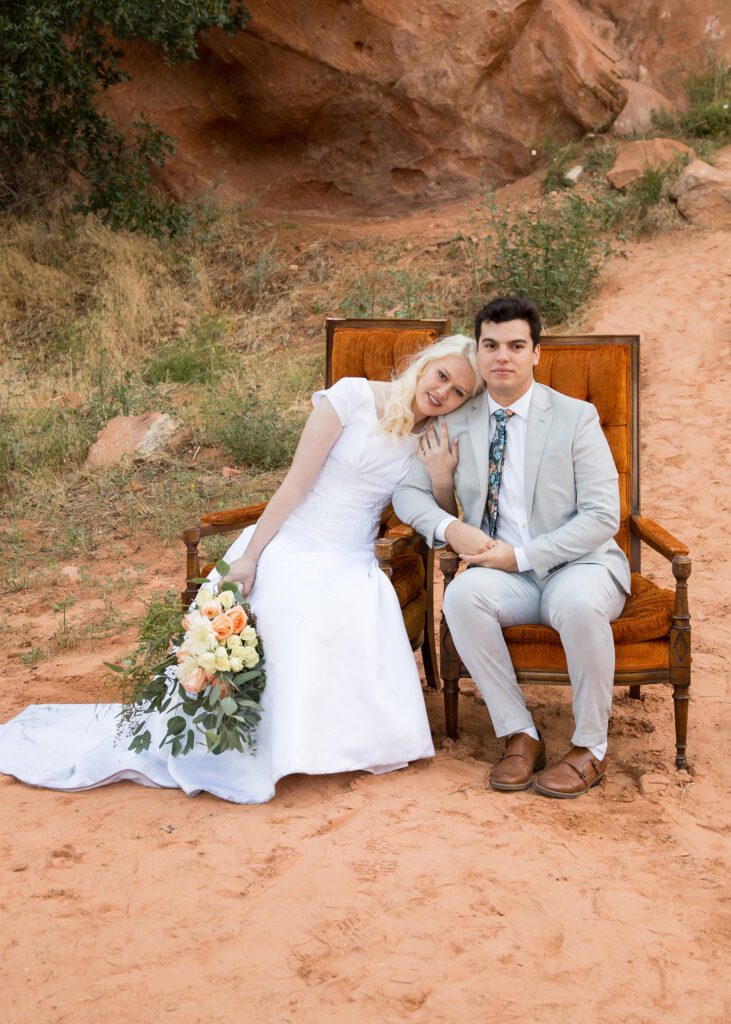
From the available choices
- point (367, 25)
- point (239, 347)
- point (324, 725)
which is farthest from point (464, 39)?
point (324, 725)

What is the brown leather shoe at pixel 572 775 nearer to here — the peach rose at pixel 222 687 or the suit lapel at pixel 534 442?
the suit lapel at pixel 534 442

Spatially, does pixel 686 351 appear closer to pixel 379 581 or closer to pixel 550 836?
pixel 379 581

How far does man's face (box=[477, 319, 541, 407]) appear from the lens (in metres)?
4.13

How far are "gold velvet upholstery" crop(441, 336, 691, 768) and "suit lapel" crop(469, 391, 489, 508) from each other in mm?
300

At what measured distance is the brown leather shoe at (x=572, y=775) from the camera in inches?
150

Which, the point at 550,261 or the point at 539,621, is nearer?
the point at 539,621

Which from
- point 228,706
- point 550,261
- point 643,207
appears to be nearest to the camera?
point 228,706

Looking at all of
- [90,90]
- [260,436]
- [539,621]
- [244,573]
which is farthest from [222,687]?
[90,90]

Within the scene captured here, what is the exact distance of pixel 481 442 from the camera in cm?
427

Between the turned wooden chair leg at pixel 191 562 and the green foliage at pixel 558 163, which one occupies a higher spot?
the green foliage at pixel 558 163

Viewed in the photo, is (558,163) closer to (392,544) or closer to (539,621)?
(392,544)

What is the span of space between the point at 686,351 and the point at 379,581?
509 centimetres

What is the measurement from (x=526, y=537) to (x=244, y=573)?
41.6 inches

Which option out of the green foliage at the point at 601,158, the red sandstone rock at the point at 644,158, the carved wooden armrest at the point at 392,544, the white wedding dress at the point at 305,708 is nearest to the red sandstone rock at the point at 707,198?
the red sandstone rock at the point at 644,158
